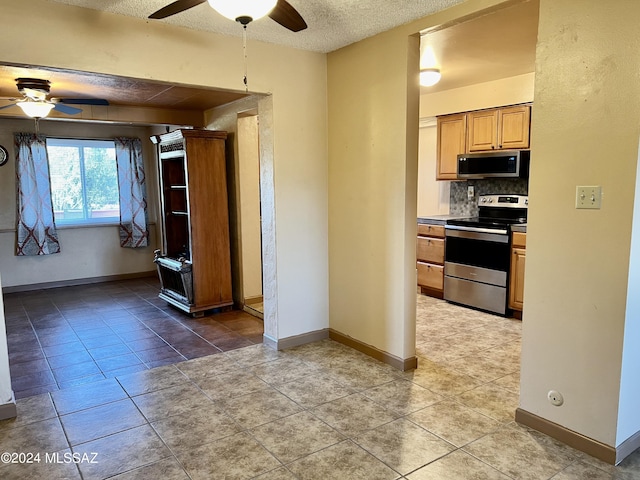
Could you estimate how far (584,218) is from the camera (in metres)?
2.15

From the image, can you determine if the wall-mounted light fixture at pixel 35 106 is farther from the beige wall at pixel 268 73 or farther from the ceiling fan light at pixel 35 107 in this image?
the beige wall at pixel 268 73

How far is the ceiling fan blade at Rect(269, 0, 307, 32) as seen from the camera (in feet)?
6.98

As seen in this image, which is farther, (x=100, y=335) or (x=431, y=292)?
(x=431, y=292)

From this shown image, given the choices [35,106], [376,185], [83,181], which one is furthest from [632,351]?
[83,181]

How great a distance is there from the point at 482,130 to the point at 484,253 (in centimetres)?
136

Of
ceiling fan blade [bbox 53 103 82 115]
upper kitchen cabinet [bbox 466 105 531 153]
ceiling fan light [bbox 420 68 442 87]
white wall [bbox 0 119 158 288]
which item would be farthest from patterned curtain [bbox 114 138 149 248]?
upper kitchen cabinet [bbox 466 105 531 153]

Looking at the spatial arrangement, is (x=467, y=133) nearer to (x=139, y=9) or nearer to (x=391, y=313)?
(x=391, y=313)

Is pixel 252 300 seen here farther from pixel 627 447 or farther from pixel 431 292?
pixel 627 447

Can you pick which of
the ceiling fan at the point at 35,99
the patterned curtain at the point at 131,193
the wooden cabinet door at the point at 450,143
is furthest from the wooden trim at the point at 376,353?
the patterned curtain at the point at 131,193

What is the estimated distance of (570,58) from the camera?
2.16 m

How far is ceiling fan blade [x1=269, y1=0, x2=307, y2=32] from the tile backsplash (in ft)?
11.4

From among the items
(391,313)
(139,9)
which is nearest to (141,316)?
(391,313)

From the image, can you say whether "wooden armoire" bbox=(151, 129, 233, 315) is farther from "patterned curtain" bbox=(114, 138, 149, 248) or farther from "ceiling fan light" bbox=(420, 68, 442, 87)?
"ceiling fan light" bbox=(420, 68, 442, 87)

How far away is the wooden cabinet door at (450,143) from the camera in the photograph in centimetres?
514
